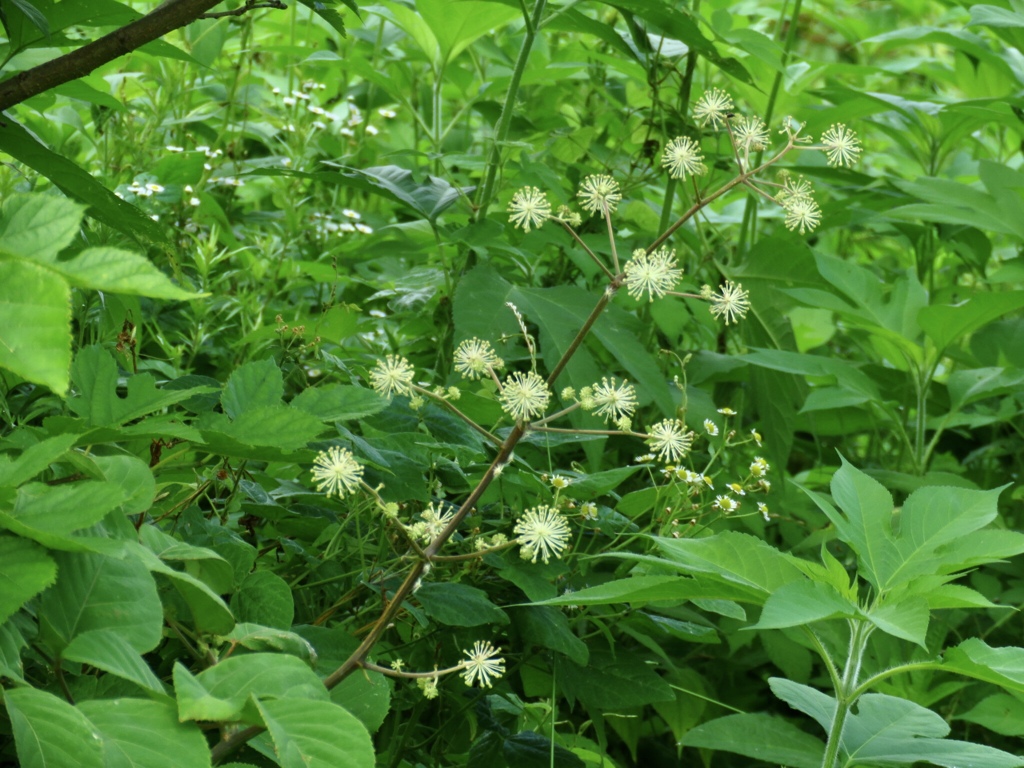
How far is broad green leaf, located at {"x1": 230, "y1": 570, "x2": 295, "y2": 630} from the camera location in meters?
0.69

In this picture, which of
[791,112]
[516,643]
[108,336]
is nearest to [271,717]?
[516,643]

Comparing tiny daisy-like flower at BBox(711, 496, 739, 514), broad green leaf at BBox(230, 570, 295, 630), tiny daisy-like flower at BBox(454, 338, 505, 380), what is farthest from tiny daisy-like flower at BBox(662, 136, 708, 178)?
broad green leaf at BBox(230, 570, 295, 630)

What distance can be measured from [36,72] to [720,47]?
1478 millimetres

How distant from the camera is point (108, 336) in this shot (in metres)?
1.05

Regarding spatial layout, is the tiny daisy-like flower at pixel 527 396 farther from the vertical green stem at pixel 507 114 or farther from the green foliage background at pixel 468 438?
the vertical green stem at pixel 507 114

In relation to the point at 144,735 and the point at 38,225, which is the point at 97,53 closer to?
the point at 38,225

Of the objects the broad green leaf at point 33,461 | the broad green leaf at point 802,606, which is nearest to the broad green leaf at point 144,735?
the broad green leaf at point 33,461

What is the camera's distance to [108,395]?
678 mm

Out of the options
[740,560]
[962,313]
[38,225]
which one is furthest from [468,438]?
[962,313]

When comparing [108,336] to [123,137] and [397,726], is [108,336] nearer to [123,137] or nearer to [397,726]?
[397,726]

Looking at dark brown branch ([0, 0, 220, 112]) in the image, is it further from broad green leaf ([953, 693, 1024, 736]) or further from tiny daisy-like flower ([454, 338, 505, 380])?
broad green leaf ([953, 693, 1024, 736])

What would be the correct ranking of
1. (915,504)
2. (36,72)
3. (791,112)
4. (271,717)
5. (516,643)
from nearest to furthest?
(271,717) → (36,72) → (915,504) → (516,643) → (791,112)

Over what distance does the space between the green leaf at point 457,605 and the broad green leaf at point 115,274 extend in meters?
0.41

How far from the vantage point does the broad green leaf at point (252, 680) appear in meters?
0.52
